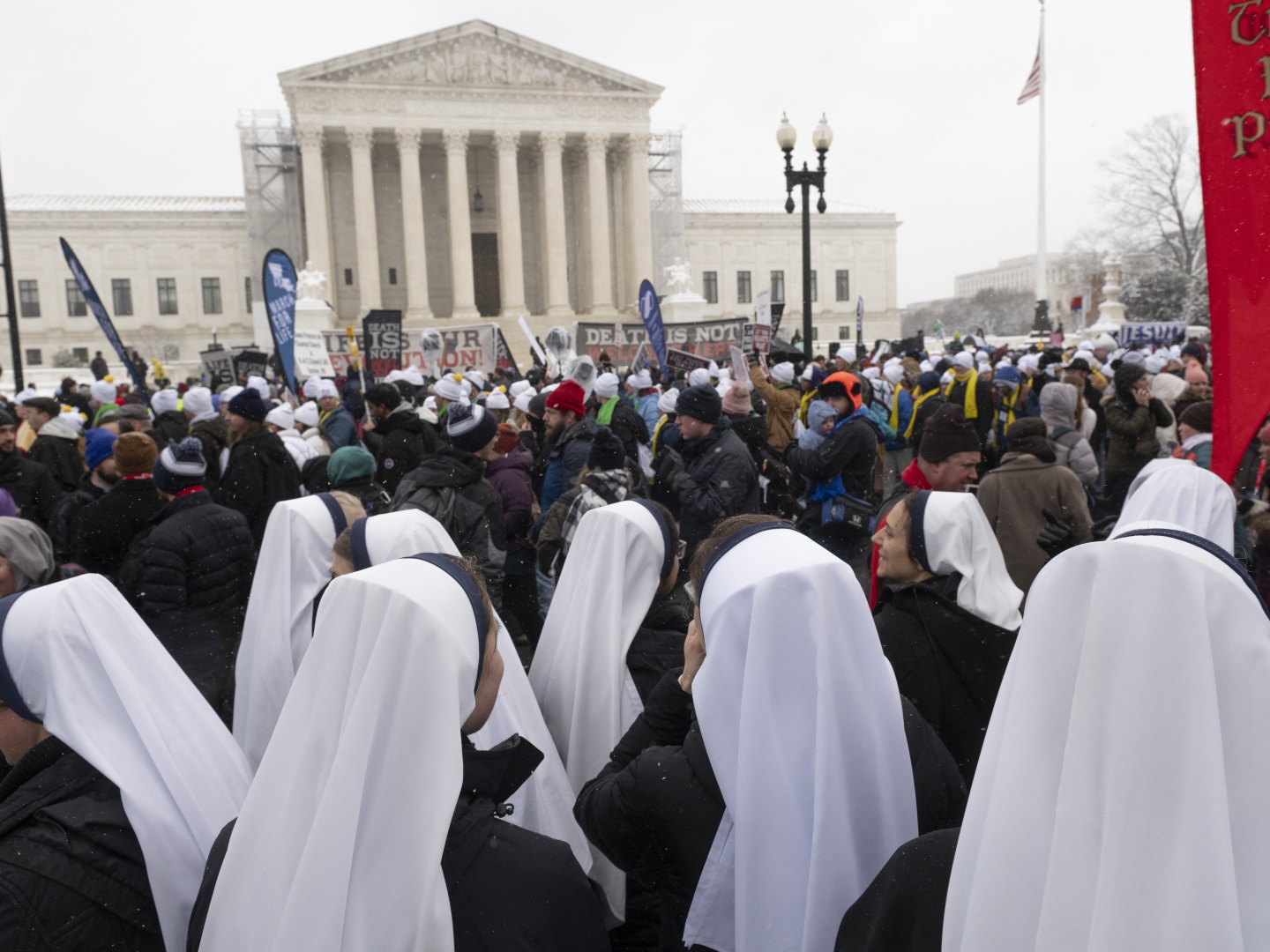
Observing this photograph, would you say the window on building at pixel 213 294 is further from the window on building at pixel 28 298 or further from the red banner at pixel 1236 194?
the red banner at pixel 1236 194

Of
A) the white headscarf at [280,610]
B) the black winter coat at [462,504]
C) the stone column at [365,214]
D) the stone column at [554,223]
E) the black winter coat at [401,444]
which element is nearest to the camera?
the white headscarf at [280,610]

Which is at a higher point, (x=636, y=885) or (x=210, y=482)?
(x=210, y=482)

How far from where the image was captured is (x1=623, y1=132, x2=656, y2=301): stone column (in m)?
46.4

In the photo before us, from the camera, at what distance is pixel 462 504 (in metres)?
4.95

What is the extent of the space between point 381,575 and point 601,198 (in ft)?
151

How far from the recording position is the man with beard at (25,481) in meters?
6.56

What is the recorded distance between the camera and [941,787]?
2.26 meters

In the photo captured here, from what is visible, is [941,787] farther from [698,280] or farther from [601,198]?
[698,280]

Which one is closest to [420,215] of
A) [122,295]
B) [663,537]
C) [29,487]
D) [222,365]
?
[122,295]

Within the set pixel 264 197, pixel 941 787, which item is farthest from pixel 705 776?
pixel 264 197

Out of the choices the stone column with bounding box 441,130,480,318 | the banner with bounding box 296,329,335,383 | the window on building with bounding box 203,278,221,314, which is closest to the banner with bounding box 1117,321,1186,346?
the banner with bounding box 296,329,335,383

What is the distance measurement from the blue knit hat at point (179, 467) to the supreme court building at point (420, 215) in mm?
38111

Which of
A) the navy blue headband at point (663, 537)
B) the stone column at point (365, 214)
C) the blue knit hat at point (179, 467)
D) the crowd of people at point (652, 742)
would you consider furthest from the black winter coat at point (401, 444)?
the stone column at point (365, 214)

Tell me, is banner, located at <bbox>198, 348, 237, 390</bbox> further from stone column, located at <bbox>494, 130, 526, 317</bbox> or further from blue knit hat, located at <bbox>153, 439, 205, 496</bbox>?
stone column, located at <bbox>494, 130, 526, 317</bbox>
